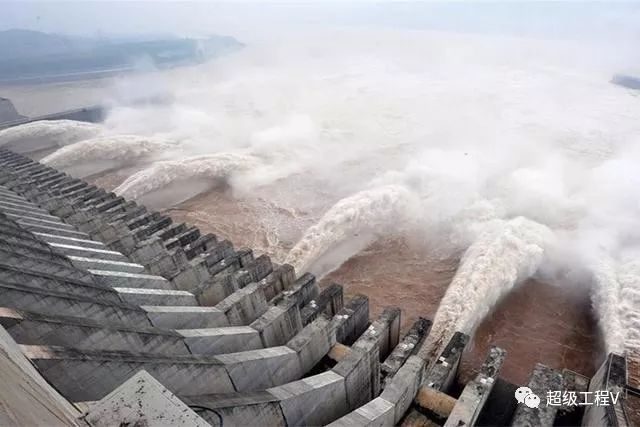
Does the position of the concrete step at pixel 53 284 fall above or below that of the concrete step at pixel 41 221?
above

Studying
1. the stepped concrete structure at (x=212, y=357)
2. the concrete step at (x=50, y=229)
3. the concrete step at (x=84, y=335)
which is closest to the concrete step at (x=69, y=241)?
the stepped concrete structure at (x=212, y=357)

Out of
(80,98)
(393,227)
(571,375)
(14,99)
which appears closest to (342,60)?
(80,98)

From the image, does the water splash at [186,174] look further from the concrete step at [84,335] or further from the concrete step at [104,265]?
the concrete step at [84,335]

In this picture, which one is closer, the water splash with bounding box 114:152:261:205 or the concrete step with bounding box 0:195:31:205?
the concrete step with bounding box 0:195:31:205

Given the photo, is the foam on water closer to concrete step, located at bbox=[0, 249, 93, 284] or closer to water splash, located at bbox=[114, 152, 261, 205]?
water splash, located at bbox=[114, 152, 261, 205]

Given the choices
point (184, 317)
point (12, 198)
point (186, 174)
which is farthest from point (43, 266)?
point (186, 174)

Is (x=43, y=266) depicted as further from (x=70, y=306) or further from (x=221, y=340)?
(x=221, y=340)

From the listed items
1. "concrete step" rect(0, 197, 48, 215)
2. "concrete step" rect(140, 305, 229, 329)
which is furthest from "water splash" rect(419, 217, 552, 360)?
"concrete step" rect(0, 197, 48, 215)
